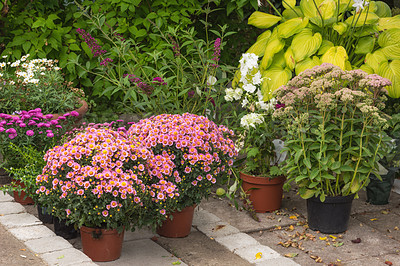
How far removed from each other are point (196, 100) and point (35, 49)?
1.50 m

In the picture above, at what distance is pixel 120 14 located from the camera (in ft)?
17.6

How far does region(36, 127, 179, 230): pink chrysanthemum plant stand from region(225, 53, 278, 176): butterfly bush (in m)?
0.97

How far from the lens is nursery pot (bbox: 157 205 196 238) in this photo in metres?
3.76

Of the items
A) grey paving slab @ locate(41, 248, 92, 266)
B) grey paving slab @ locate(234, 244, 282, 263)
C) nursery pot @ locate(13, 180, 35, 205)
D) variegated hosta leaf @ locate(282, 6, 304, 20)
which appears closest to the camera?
grey paving slab @ locate(41, 248, 92, 266)

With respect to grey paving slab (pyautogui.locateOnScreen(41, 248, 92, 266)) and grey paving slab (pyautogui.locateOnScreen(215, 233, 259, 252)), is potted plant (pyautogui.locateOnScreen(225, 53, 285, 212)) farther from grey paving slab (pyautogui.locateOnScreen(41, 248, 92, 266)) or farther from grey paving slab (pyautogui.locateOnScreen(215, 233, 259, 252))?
grey paving slab (pyautogui.locateOnScreen(41, 248, 92, 266))

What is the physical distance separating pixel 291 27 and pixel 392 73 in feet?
2.90

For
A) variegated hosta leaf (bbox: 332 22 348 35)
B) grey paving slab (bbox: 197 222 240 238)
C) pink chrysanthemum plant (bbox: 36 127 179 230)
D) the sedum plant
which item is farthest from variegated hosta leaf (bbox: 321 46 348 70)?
pink chrysanthemum plant (bbox: 36 127 179 230)

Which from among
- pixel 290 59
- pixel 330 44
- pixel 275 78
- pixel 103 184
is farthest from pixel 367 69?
pixel 103 184

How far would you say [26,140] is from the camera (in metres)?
3.96

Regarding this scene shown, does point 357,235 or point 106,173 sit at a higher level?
point 106,173

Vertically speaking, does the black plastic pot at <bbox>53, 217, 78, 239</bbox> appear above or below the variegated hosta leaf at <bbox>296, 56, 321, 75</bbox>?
below

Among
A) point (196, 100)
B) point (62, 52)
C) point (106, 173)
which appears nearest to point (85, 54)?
point (62, 52)

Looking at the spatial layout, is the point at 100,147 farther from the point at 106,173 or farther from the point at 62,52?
the point at 62,52

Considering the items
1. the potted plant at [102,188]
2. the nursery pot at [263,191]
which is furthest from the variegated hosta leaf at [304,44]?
the potted plant at [102,188]
